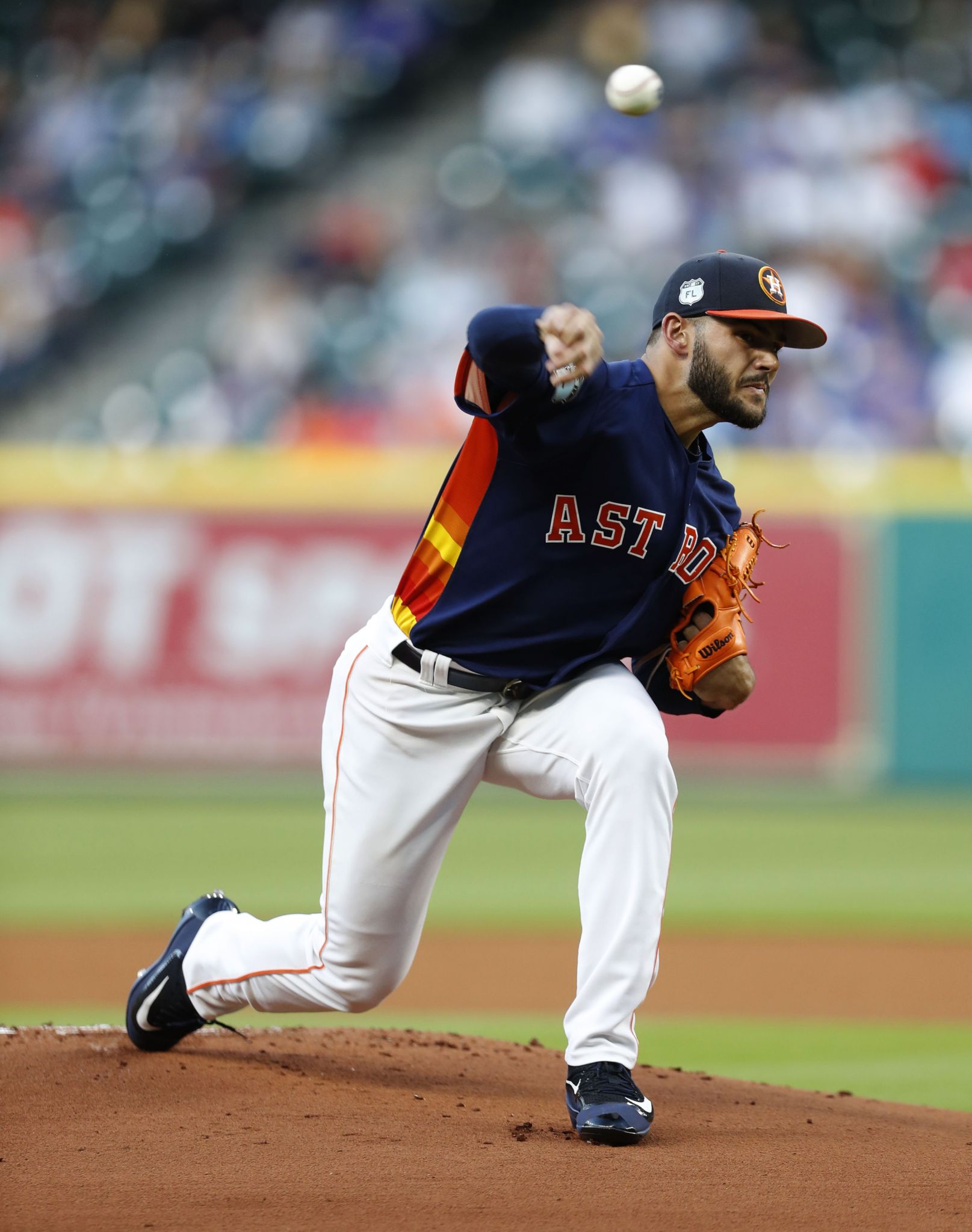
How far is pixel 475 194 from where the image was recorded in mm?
14172

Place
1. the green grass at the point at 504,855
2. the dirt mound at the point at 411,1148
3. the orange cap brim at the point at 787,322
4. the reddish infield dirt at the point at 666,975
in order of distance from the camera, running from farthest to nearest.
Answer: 1. the green grass at the point at 504,855
2. the reddish infield dirt at the point at 666,975
3. the orange cap brim at the point at 787,322
4. the dirt mound at the point at 411,1148

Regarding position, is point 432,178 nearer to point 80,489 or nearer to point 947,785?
point 80,489

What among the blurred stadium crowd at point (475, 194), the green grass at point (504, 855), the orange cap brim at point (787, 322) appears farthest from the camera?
the blurred stadium crowd at point (475, 194)

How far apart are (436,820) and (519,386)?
37.3 inches

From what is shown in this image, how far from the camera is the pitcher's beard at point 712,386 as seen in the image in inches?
134

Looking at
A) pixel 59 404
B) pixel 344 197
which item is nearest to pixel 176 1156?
pixel 59 404

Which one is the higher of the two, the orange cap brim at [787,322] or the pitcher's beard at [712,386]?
the orange cap brim at [787,322]

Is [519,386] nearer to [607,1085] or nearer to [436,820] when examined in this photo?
[436,820]

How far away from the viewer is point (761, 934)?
672cm

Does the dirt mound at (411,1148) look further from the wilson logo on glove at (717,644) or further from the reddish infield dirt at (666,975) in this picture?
the reddish infield dirt at (666,975)

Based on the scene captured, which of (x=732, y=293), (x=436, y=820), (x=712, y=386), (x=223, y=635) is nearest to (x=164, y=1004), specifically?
(x=436, y=820)

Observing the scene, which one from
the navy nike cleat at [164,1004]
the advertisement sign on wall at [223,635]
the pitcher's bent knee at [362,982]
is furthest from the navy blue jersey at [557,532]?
the advertisement sign on wall at [223,635]

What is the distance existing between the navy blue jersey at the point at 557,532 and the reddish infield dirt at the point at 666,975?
2266 millimetres

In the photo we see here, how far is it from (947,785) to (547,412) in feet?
27.2
